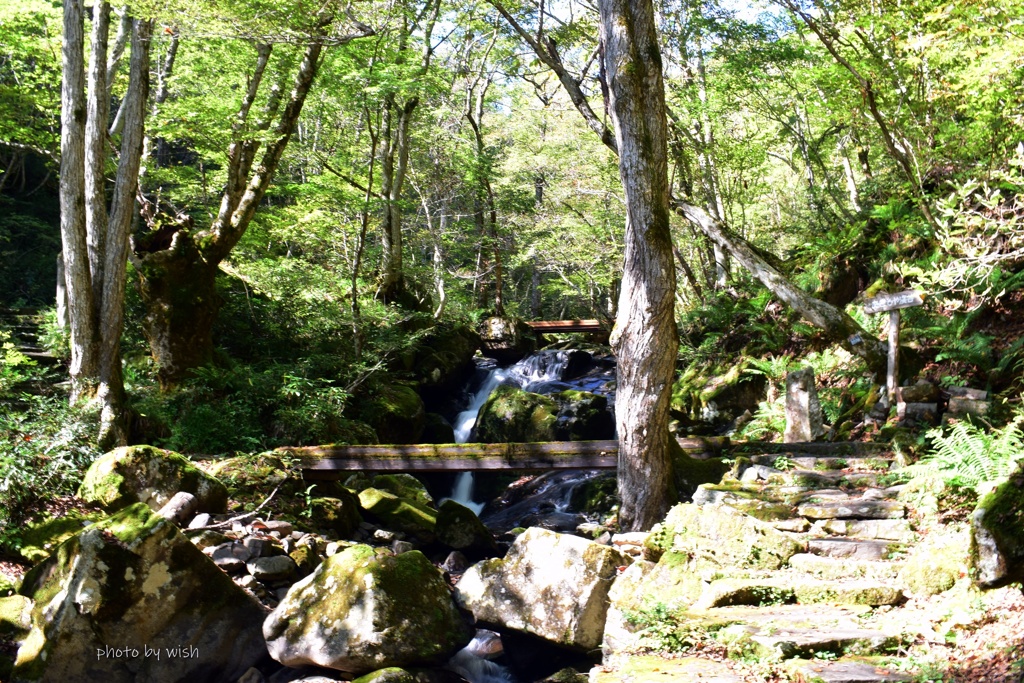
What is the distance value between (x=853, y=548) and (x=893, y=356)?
445 cm

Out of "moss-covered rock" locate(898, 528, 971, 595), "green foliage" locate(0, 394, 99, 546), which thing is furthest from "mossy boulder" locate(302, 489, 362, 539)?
"moss-covered rock" locate(898, 528, 971, 595)

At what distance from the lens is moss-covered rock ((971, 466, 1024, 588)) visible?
11.9 ft

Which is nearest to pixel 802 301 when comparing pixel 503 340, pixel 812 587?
pixel 812 587

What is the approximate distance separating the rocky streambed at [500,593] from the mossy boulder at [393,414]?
480 cm

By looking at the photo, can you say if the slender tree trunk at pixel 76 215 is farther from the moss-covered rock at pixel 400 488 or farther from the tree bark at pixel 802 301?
the tree bark at pixel 802 301

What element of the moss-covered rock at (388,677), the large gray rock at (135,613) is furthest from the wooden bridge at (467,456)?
the moss-covered rock at (388,677)

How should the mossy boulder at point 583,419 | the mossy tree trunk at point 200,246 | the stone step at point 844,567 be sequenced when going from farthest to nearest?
the mossy boulder at point 583,419, the mossy tree trunk at point 200,246, the stone step at point 844,567

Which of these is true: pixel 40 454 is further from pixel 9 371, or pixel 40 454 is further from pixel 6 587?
pixel 9 371

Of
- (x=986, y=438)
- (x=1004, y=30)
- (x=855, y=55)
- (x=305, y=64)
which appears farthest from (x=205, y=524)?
(x=855, y=55)

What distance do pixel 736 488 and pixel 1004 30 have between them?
5.18 meters

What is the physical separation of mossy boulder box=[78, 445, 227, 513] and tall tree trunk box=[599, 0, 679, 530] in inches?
179

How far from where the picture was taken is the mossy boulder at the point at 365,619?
5539mm

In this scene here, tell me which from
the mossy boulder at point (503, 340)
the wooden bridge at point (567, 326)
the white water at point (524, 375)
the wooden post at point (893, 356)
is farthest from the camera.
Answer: the wooden bridge at point (567, 326)

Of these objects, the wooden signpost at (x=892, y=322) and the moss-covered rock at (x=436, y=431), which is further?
the moss-covered rock at (x=436, y=431)
